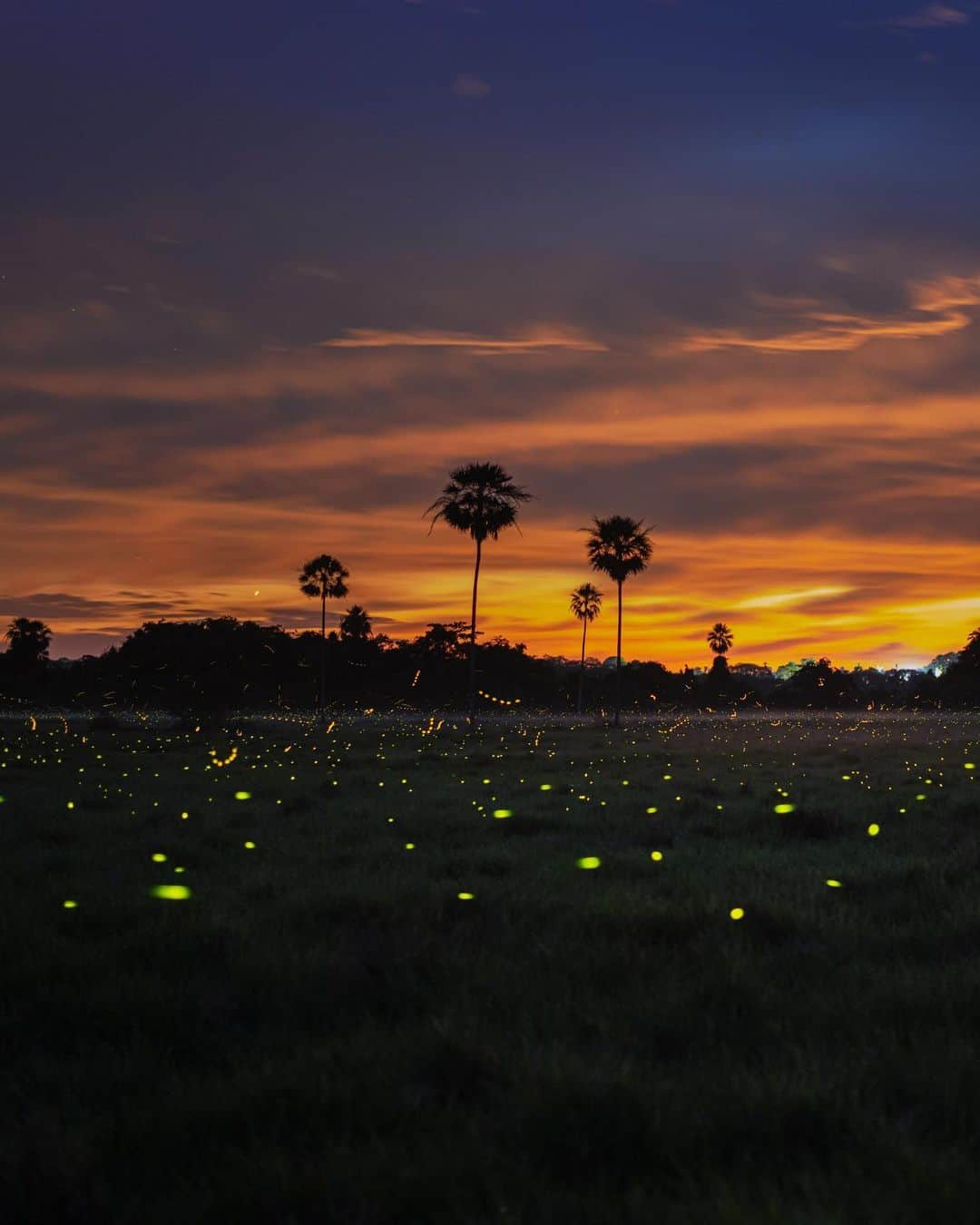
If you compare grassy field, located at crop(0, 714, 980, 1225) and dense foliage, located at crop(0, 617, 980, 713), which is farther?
dense foliage, located at crop(0, 617, 980, 713)

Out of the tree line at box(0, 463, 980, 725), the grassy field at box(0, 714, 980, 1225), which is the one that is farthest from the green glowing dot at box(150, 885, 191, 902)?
the tree line at box(0, 463, 980, 725)

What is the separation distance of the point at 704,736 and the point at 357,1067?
43.7 m

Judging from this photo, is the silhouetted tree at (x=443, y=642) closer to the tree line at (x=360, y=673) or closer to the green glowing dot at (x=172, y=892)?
the tree line at (x=360, y=673)

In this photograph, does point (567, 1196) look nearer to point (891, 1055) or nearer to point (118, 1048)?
point (891, 1055)

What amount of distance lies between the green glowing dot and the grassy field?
74 millimetres

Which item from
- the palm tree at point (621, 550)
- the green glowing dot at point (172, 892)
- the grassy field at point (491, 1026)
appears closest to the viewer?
the grassy field at point (491, 1026)

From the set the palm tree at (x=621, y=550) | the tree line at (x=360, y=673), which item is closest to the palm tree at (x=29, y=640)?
the tree line at (x=360, y=673)

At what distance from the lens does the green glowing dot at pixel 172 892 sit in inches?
368

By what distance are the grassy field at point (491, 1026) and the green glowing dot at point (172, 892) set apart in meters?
0.07

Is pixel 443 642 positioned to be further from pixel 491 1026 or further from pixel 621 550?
pixel 491 1026

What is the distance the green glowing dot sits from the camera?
9359 mm

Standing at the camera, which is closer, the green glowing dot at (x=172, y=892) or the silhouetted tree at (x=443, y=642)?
the green glowing dot at (x=172, y=892)

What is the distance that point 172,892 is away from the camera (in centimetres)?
952

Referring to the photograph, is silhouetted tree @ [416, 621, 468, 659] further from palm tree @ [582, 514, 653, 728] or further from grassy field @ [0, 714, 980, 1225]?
grassy field @ [0, 714, 980, 1225]
